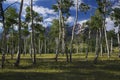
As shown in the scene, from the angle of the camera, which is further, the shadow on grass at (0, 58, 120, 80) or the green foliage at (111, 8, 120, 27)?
the green foliage at (111, 8, 120, 27)

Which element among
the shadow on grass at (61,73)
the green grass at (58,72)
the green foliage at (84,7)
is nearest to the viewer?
the shadow on grass at (61,73)

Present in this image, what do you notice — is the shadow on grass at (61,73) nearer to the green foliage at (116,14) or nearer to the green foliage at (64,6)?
the green foliage at (64,6)

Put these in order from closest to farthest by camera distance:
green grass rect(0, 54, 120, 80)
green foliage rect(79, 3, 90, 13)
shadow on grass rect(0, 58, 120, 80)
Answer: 1. shadow on grass rect(0, 58, 120, 80)
2. green grass rect(0, 54, 120, 80)
3. green foliage rect(79, 3, 90, 13)

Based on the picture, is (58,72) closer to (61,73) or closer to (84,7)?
(61,73)

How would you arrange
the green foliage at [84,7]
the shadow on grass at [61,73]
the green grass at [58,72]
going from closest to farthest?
the shadow on grass at [61,73]
the green grass at [58,72]
the green foliage at [84,7]

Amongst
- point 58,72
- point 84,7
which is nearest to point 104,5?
point 84,7

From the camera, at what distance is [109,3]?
5419 centimetres

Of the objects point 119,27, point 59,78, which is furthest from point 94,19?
point 59,78

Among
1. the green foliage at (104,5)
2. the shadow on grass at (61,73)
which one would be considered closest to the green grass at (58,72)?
the shadow on grass at (61,73)

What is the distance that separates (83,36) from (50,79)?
4841 inches

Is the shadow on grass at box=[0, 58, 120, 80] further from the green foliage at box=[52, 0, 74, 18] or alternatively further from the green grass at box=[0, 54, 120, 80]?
the green foliage at box=[52, 0, 74, 18]

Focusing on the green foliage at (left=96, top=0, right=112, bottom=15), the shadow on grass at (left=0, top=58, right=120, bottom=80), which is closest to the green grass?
the shadow on grass at (left=0, top=58, right=120, bottom=80)

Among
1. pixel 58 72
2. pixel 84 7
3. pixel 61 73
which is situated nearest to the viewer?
pixel 61 73

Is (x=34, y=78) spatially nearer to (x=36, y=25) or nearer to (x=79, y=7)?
(x=79, y=7)
